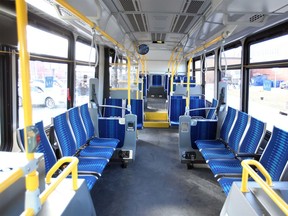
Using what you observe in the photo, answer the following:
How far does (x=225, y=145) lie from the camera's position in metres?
4.13

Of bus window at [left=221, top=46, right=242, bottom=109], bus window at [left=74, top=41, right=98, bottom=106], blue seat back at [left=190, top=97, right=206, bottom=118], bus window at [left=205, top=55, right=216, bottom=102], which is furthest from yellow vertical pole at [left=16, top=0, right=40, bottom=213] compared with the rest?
bus window at [left=205, top=55, right=216, bottom=102]

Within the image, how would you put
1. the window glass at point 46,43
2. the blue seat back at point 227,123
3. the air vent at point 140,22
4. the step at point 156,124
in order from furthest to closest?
the step at point 156,124 → the blue seat back at point 227,123 → the air vent at point 140,22 → the window glass at point 46,43

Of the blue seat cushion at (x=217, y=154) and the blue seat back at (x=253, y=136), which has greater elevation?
the blue seat back at (x=253, y=136)

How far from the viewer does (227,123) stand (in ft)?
13.5

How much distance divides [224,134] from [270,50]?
1.44 meters

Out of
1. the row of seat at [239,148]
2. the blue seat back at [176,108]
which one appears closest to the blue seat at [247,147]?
the row of seat at [239,148]

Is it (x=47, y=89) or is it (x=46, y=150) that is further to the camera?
(x=47, y=89)

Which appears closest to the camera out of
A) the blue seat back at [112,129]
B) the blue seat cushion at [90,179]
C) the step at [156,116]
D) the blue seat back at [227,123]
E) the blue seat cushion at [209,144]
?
the blue seat cushion at [90,179]

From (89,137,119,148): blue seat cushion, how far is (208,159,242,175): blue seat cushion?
1.52 metres

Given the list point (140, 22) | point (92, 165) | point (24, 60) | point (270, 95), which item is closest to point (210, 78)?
point (270, 95)

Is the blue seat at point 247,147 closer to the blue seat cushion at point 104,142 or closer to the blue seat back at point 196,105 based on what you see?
the blue seat cushion at point 104,142

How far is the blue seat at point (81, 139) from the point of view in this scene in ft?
11.6

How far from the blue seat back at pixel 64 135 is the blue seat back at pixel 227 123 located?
7.54ft

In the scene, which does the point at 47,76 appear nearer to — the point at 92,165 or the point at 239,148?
the point at 92,165
